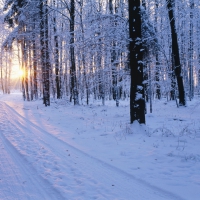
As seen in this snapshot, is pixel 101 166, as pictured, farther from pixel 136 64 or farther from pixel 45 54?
pixel 45 54

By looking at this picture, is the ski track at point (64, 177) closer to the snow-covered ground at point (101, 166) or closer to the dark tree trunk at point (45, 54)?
the snow-covered ground at point (101, 166)

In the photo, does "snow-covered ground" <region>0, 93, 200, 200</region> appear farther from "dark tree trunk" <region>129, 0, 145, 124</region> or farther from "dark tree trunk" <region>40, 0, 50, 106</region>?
"dark tree trunk" <region>40, 0, 50, 106</region>

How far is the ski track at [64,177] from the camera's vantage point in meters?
2.95

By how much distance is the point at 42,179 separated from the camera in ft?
11.3

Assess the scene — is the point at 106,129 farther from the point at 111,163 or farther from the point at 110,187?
the point at 110,187

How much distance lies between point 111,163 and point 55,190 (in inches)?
59.7

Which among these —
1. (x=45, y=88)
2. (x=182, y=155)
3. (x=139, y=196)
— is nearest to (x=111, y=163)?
(x=139, y=196)

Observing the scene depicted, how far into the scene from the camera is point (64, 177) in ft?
11.5

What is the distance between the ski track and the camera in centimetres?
295

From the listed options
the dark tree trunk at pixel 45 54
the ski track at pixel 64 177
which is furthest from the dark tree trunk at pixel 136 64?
the dark tree trunk at pixel 45 54

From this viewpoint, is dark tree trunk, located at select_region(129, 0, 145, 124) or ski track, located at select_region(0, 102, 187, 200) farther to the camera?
dark tree trunk, located at select_region(129, 0, 145, 124)

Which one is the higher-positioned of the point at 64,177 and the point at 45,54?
the point at 45,54

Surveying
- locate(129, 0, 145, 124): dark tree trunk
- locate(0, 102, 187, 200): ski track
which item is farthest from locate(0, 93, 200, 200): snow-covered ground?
locate(129, 0, 145, 124): dark tree trunk

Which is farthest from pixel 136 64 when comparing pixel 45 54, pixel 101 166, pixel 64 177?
pixel 45 54
